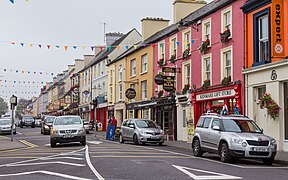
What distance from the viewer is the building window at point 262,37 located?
20.7 metres

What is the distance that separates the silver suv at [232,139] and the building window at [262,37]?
18.1 feet

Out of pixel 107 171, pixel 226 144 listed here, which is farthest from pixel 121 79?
pixel 107 171

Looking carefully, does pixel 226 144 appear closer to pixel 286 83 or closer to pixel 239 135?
pixel 239 135

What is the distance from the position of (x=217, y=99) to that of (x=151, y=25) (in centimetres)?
1839

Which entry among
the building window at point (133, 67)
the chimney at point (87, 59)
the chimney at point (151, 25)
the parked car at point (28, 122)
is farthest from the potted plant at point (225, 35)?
the parked car at point (28, 122)

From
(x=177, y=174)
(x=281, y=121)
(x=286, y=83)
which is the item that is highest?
(x=286, y=83)

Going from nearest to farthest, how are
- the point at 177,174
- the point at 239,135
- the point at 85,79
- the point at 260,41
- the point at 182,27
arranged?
1. the point at 177,174
2. the point at 239,135
3. the point at 260,41
4. the point at 182,27
5. the point at 85,79

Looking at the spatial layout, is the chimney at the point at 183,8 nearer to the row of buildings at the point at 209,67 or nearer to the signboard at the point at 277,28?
the row of buildings at the point at 209,67

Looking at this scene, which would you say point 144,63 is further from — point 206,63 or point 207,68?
point 207,68

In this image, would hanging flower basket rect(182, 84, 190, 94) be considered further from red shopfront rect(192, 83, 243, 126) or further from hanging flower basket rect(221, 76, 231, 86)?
hanging flower basket rect(221, 76, 231, 86)

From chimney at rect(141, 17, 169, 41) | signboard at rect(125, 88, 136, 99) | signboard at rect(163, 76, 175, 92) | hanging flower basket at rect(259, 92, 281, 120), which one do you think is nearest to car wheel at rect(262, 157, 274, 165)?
hanging flower basket at rect(259, 92, 281, 120)

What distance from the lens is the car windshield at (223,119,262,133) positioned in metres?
15.7

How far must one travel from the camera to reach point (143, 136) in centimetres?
2438

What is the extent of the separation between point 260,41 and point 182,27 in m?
8.96
